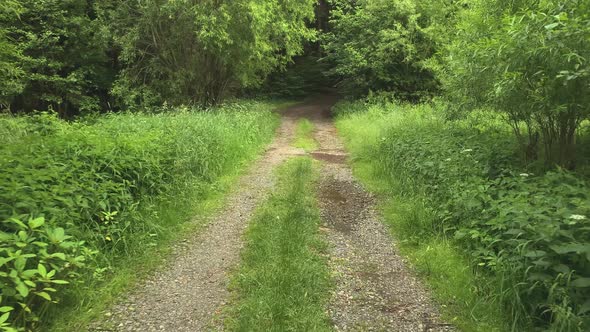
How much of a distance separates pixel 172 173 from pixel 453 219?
472 centimetres

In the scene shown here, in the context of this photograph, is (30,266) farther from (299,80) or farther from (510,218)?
(299,80)

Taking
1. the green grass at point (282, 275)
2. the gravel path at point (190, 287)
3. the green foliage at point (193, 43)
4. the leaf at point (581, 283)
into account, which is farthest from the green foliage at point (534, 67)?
the green foliage at point (193, 43)

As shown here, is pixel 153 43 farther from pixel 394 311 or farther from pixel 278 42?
pixel 394 311

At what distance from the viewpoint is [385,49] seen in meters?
22.0

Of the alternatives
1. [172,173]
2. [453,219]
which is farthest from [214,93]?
[453,219]

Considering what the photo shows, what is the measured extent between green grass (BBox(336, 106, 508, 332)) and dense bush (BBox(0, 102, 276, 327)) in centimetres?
351

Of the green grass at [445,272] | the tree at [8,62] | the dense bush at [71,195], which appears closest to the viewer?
the dense bush at [71,195]

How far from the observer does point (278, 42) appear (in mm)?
19875

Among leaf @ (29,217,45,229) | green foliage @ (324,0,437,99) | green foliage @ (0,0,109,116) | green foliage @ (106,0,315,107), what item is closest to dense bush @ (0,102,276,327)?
leaf @ (29,217,45,229)

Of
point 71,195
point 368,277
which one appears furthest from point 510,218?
point 71,195

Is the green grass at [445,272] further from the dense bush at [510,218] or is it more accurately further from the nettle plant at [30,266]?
the nettle plant at [30,266]

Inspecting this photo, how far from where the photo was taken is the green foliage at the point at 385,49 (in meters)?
21.2

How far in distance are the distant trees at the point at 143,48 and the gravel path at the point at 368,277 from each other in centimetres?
1118

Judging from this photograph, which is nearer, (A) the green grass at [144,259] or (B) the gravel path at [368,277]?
(A) the green grass at [144,259]
